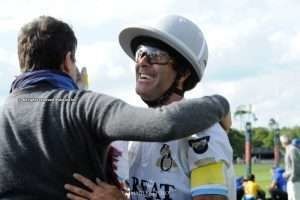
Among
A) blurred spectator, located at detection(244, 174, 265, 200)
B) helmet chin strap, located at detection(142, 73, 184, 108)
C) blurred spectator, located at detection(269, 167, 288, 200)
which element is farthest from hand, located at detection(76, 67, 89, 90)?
blurred spectator, located at detection(269, 167, 288, 200)

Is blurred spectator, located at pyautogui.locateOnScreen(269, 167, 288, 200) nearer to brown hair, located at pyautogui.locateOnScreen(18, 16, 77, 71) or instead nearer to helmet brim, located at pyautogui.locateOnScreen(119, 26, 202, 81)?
helmet brim, located at pyautogui.locateOnScreen(119, 26, 202, 81)

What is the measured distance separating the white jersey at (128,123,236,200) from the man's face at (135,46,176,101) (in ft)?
0.90

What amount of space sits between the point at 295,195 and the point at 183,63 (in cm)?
1205

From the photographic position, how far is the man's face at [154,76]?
3883 mm

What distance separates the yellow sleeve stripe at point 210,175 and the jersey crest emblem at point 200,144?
0.24 ft

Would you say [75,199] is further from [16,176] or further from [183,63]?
[183,63]

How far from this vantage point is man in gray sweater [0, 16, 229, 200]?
295cm

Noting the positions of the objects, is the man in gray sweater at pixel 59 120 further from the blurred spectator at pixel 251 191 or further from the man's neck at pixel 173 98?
the blurred spectator at pixel 251 191

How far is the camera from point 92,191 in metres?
3.27

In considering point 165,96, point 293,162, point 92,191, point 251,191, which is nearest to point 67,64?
point 92,191

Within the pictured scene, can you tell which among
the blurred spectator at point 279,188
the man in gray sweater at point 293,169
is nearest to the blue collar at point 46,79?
the man in gray sweater at point 293,169

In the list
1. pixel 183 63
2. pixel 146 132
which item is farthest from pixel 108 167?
pixel 183 63

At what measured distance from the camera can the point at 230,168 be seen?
11.8 ft

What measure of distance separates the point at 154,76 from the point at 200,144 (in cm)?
55
